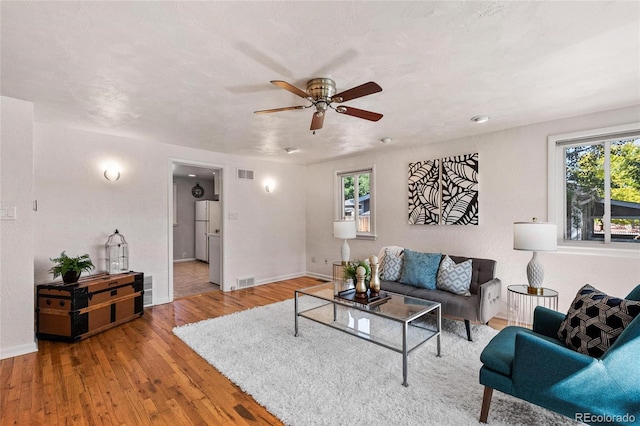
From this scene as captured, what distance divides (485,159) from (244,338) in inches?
144

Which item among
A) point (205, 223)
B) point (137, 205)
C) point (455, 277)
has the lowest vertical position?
point (455, 277)

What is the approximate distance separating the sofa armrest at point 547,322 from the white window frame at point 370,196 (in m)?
3.00

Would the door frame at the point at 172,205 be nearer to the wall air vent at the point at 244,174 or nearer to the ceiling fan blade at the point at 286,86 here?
the wall air vent at the point at 244,174

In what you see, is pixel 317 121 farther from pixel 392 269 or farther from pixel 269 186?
pixel 269 186

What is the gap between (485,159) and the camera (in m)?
3.83

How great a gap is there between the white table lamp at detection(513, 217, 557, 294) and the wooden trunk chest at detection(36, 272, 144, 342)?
4468mm

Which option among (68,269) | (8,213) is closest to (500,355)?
(68,269)

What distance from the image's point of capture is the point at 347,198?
565cm

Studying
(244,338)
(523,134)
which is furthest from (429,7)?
(244,338)

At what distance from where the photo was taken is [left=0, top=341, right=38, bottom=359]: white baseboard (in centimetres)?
265

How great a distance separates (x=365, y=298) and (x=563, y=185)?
106 inches

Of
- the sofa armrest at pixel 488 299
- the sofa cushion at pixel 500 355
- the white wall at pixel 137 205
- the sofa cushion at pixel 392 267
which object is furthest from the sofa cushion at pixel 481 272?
the white wall at pixel 137 205

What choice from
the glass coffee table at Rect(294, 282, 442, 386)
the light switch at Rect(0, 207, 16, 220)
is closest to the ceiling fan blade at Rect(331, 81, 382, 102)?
the glass coffee table at Rect(294, 282, 442, 386)

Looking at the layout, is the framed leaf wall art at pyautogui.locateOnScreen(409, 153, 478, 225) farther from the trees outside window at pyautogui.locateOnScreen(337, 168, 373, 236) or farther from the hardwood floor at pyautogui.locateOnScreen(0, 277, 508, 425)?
the hardwood floor at pyautogui.locateOnScreen(0, 277, 508, 425)
